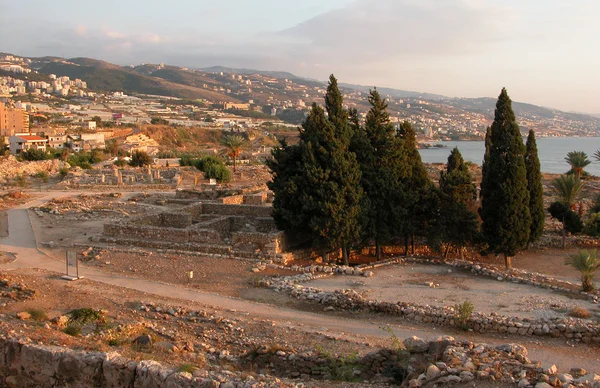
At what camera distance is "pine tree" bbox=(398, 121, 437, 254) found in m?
18.2

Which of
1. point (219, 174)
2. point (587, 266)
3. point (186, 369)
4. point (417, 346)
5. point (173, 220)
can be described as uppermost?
point (186, 369)

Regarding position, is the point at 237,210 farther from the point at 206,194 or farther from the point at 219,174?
the point at 219,174

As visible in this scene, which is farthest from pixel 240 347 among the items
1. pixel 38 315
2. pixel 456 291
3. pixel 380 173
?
pixel 380 173

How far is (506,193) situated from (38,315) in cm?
1447

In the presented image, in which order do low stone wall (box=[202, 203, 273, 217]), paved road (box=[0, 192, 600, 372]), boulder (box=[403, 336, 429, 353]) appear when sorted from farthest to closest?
low stone wall (box=[202, 203, 273, 217]) < paved road (box=[0, 192, 600, 372]) < boulder (box=[403, 336, 429, 353])

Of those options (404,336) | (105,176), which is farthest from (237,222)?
(105,176)

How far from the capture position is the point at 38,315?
1039 cm

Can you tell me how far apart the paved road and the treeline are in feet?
16.3

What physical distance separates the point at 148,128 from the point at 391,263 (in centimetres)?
8801

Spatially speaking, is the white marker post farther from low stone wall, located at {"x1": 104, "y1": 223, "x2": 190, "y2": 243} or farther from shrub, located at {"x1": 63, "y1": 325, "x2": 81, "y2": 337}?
shrub, located at {"x1": 63, "y1": 325, "x2": 81, "y2": 337}

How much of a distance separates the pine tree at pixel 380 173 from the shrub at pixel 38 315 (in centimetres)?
1013

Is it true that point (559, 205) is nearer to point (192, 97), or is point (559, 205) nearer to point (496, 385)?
point (496, 385)

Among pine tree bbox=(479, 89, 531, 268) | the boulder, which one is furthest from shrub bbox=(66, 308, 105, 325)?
pine tree bbox=(479, 89, 531, 268)

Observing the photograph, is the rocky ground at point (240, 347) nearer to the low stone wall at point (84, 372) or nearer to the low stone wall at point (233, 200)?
the low stone wall at point (84, 372)
